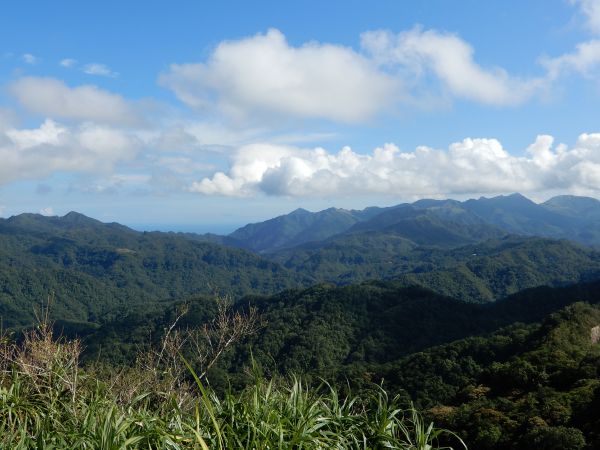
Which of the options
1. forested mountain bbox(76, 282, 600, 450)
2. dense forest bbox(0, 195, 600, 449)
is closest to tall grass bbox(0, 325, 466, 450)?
dense forest bbox(0, 195, 600, 449)

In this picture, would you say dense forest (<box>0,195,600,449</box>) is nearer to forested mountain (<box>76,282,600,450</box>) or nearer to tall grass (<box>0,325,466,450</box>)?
tall grass (<box>0,325,466,450</box>)

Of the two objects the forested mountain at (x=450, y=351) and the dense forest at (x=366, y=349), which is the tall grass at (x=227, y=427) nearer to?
the dense forest at (x=366, y=349)

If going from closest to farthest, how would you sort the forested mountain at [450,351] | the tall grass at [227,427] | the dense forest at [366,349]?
the tall grass at [227,427] < the dense forest at [366,349] < the forested mountain at [450,351]

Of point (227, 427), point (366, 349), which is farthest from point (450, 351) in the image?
point (227, 427)

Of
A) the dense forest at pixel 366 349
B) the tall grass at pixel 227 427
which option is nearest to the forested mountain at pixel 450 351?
the dense forest at pixel 366 349

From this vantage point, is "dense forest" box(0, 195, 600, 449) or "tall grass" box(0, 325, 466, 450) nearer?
"tall grass" box(0, 325, 466, 450)

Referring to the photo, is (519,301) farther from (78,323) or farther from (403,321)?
(78,323)

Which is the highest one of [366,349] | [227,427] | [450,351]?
[227,427]

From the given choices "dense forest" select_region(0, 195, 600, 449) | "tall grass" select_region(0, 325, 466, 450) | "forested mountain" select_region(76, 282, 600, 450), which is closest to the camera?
"tall grass" select_region(0, 325, 466, 450)

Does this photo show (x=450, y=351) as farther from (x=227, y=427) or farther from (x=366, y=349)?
(x=227, y=427)

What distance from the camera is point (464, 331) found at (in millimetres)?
79562

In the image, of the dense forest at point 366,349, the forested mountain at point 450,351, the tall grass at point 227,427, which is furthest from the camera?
the forested mountain at point 450,351

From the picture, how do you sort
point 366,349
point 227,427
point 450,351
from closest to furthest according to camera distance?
point 227,427
point 450,351
point 366,349

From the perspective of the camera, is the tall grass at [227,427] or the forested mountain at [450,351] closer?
the tall grass at [227,427]
